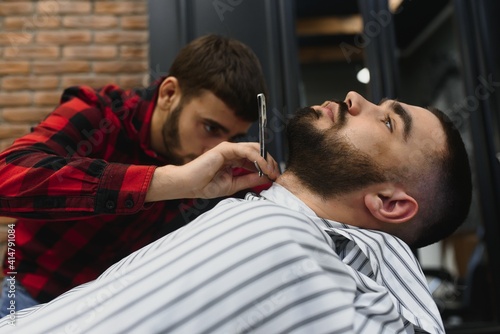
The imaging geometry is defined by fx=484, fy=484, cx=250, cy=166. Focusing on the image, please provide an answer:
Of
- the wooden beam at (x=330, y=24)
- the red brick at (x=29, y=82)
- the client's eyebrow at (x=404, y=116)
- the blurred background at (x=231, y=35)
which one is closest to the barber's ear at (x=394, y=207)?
the client's eyebrow at (x=404, y=116)

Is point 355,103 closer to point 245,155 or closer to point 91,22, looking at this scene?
point 245,155

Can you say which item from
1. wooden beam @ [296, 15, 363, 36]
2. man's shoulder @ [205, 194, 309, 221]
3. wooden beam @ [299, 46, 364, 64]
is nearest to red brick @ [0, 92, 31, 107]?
man's shoulder @ [205, 194, 309, 221]

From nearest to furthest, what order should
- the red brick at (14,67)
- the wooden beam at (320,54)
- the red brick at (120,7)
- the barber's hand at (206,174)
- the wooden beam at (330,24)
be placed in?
the barber's hand at (206,174)
the red brick at (14,67)
the red brick at (120,7)
the wooden beam at (330,24)
the wooden beam at (320,54)

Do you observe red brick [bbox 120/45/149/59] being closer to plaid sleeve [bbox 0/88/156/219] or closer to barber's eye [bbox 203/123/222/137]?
barber's eye [bbox 203/123/222/137]

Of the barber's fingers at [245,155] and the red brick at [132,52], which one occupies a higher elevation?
the red brick at [132,52]

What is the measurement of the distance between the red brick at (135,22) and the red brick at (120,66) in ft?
0.67

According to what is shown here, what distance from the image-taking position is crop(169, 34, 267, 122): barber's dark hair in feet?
5.37

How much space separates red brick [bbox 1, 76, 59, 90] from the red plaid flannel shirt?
99 cm

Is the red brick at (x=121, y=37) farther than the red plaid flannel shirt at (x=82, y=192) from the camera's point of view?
Yes

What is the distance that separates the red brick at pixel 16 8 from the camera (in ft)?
8.47

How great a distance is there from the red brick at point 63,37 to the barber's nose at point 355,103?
1.81m

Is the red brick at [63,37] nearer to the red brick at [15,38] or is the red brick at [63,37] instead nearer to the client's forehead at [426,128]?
the red brick at [15,38]

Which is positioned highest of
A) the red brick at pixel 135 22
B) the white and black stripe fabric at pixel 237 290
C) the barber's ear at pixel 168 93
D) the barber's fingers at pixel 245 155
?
the red brick at pixel 135 22

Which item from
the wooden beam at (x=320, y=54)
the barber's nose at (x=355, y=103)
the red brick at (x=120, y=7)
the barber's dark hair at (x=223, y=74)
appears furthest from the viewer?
the wooden beam at (x=320, y=54)
